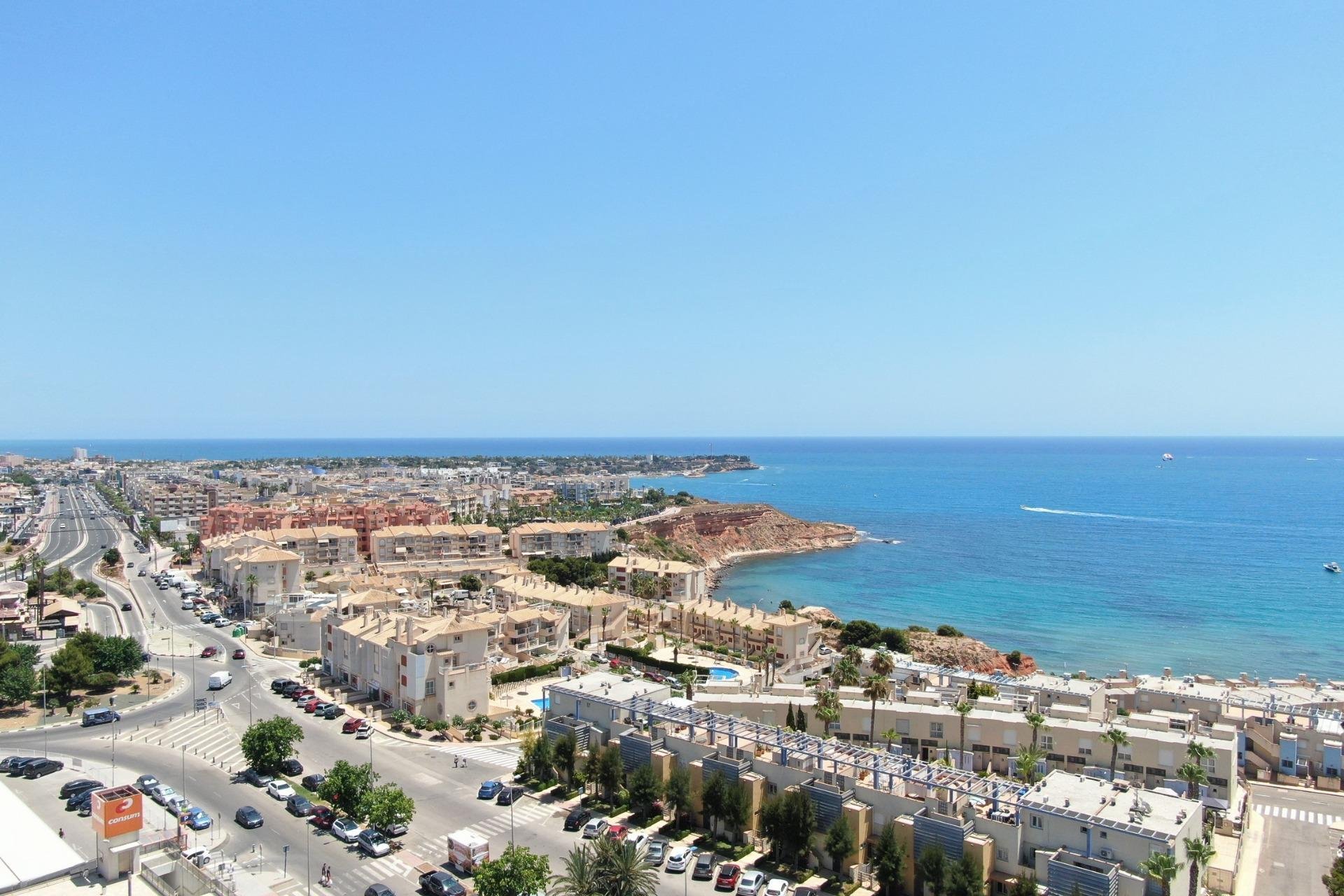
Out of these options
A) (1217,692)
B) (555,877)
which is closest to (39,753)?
(555,877)

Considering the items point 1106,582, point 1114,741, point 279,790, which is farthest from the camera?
point 1106,582

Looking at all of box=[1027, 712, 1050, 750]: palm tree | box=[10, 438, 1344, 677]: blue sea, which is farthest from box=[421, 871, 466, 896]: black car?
box=[10, 438, 1344, 677]: blue sea

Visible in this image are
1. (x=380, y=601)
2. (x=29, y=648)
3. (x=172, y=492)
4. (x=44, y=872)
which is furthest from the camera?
(x=172, y=492)

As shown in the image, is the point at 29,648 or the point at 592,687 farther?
the point at 29,648

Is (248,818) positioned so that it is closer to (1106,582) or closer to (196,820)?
(196,820)

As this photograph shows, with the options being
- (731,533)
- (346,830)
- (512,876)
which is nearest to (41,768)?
(346,830)

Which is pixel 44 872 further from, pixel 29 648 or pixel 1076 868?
pixel 29 648

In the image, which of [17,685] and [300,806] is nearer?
[300,806]
